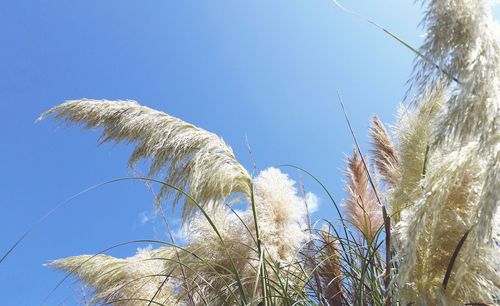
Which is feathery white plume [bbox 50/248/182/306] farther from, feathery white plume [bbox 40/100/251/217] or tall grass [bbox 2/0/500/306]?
feathery white plume [bbox 40/100/251/217]

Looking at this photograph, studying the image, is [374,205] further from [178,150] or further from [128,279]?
[128,279]

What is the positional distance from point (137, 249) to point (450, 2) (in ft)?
13.2

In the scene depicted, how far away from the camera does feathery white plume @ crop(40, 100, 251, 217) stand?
2873mm

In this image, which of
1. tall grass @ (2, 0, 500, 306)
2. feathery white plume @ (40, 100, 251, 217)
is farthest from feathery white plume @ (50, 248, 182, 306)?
feathery white plume @ (40, 100, 251, 217)

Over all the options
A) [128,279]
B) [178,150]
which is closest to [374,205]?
[178,150]

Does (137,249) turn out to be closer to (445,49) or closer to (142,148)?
(142,148)

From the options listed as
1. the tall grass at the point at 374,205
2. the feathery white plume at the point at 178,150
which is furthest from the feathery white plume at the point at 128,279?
the feathery white plume at the point at 178,150

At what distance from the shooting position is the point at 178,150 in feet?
9.62

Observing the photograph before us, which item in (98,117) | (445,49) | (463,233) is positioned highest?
(98,117)

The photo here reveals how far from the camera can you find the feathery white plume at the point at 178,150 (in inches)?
113

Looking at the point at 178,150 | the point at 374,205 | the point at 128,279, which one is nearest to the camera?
the point at 178,150

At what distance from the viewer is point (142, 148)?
3.06 metres

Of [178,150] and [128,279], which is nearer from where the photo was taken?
[178,150]

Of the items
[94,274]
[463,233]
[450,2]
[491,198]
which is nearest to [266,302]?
[463,233]
